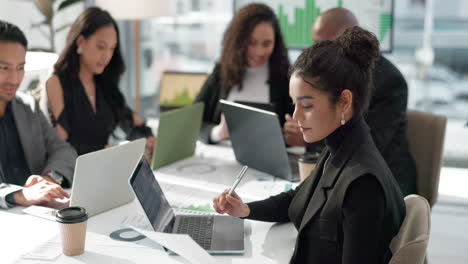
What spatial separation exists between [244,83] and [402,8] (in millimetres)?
1611

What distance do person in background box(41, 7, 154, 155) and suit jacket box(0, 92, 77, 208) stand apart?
277mm

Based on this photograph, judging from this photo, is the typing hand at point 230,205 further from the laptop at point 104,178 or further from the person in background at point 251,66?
the person in background at point 251,66

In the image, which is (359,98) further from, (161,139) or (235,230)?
(161,139)

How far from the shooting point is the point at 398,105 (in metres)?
2.28

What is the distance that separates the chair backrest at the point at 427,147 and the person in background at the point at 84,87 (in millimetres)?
1195

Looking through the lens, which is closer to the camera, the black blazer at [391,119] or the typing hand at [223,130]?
the black blazer at [391,119]

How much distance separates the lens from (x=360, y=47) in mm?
1425

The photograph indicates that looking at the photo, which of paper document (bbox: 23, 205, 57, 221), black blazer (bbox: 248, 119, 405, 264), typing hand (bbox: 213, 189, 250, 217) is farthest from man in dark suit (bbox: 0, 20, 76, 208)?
black blazer (bbox: 248, 119, 405, 264)

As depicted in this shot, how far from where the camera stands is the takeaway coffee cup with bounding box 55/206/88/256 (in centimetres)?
138

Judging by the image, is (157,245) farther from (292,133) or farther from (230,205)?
(292,133)

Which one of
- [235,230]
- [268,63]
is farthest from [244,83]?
[235,230]

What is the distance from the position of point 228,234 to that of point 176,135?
0.81 m

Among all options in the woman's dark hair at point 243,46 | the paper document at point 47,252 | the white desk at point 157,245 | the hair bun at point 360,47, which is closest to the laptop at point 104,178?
the white desk at point 157,245

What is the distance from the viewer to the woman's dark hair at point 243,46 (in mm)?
2801
